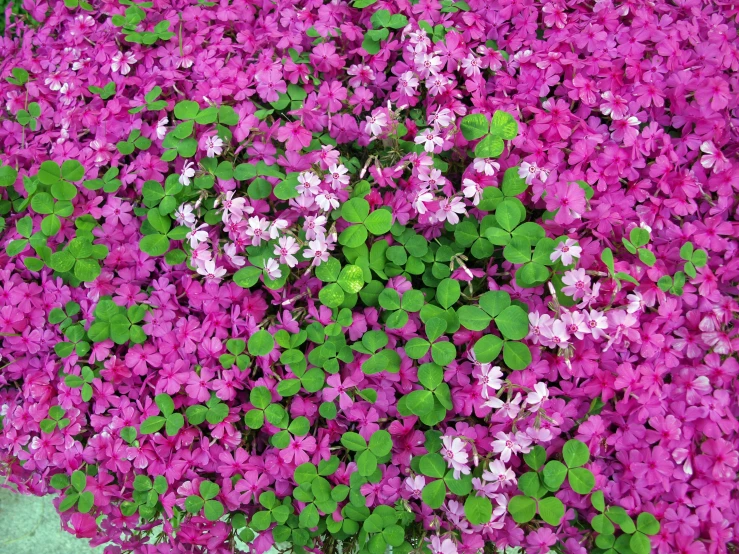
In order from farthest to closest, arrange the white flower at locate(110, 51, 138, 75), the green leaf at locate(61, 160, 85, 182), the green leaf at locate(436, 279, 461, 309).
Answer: the white flower at locate(110, 51, 138, 75) → the green leaf at locate(61, 160, 85, 182) → the green leaf at locate(436, 279, 461, 309)

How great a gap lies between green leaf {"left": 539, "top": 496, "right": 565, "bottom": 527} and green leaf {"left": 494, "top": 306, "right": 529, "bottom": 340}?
0.33 m

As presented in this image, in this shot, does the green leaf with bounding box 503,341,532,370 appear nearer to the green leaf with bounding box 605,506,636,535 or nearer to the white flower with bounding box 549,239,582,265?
the white flower with bounding box 549,239,582,265

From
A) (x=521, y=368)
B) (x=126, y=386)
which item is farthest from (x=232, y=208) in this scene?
(x=521, y=368)

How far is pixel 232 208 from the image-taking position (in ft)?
4.44

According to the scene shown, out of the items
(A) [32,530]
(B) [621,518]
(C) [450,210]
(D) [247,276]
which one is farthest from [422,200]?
(A) [32,530]

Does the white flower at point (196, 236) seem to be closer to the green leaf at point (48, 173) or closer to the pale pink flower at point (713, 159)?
the green leaf at point (48, 173)

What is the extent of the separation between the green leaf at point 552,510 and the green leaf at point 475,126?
0.81 metres

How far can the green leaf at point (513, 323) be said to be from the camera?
1208 mm

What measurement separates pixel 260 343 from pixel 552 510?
69 centimetres

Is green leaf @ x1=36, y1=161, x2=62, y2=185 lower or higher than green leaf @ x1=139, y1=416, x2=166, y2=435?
higher

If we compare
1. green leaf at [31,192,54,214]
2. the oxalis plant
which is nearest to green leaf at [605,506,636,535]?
the oxalis plant

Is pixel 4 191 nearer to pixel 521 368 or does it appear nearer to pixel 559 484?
pixel 521 368

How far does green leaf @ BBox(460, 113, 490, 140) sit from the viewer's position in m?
1.39

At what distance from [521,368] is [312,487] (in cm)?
50
